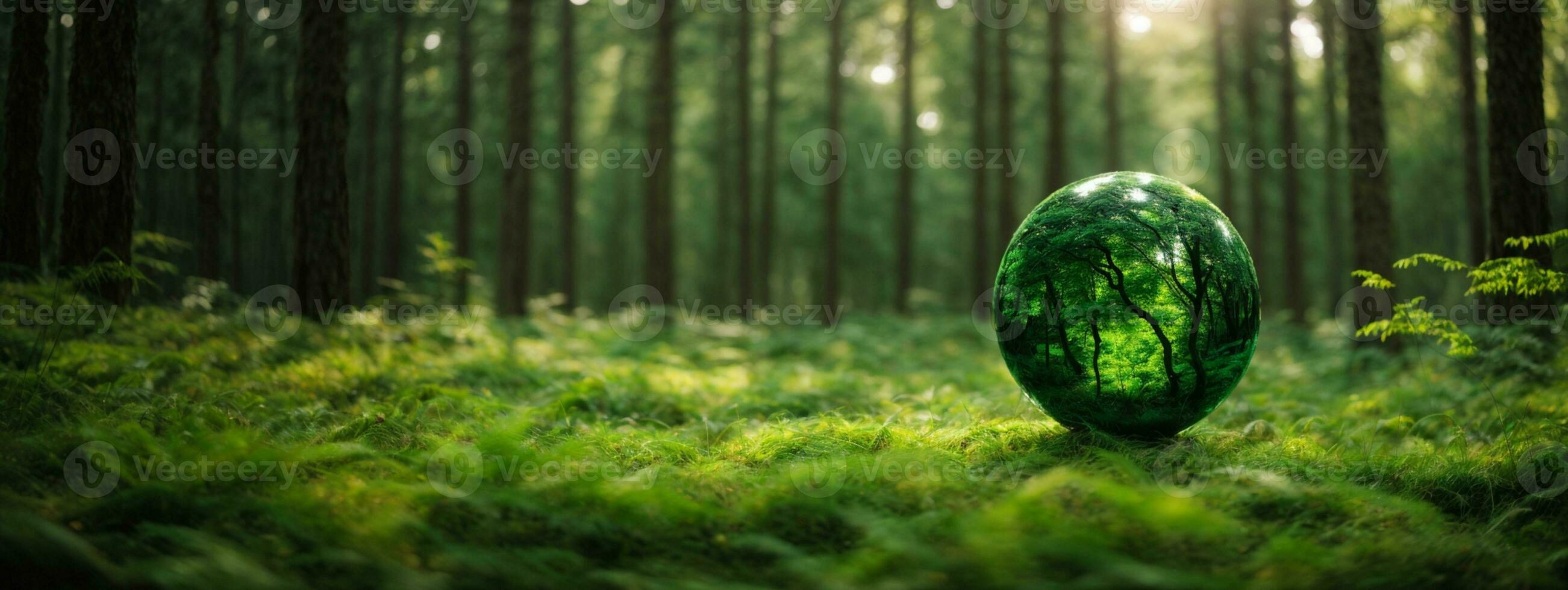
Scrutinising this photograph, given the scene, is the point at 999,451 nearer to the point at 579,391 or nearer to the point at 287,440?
the point at 579,391

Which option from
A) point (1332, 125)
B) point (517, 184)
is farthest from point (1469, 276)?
point (1332, 125)

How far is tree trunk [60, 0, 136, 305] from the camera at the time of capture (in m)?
7.84

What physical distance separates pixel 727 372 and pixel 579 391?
3237 millimetres

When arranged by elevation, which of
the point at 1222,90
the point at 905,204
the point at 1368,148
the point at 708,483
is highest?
the point at 1222,90

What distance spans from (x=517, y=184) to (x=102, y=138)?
7.59m

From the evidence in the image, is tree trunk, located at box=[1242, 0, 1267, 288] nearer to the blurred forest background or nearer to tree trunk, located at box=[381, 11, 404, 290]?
the blurred forest background

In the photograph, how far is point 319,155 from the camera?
31.9 ft

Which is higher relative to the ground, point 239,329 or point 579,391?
point 239,329

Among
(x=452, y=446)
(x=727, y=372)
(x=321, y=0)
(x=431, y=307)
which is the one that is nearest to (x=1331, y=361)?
(x=727, y=372)

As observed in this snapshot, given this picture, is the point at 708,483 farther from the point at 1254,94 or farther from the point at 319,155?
the point at 1254,94

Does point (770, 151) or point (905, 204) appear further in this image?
point (770, 151)

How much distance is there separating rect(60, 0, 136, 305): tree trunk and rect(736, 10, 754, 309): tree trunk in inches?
464

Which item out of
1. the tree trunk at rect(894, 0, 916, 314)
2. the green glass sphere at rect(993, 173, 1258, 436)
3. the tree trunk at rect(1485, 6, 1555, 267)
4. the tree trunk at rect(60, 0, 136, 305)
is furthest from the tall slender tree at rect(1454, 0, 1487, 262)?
the tree trunk at rect(60, 0, 136, 305)

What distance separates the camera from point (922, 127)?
3241 centimetres
